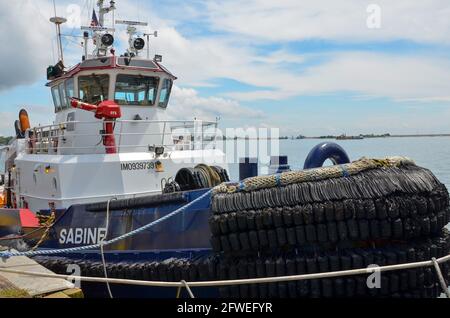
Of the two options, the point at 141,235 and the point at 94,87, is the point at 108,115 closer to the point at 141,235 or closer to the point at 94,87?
the point at 94,87

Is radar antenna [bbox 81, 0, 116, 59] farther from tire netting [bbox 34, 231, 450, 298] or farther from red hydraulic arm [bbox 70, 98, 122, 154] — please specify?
tire netting [bbox 34, 231, 450, 298]

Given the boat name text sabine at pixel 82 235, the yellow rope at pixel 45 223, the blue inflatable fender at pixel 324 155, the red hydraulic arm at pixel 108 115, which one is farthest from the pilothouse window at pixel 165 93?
the blue inflatable fender at pixel 324 155

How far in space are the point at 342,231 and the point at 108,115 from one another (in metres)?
4.59

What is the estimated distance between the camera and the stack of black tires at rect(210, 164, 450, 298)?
380 cm

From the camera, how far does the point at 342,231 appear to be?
382 centimetres

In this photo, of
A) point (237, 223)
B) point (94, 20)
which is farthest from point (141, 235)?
point (94, 20)

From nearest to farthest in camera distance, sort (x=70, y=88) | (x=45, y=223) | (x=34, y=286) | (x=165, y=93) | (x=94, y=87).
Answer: (x=34, y=286) → (x=45, y=223) → (x=94, y=87) → (x=70, y=88) → (x=165, y=93)

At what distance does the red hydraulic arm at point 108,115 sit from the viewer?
23.1 ft
